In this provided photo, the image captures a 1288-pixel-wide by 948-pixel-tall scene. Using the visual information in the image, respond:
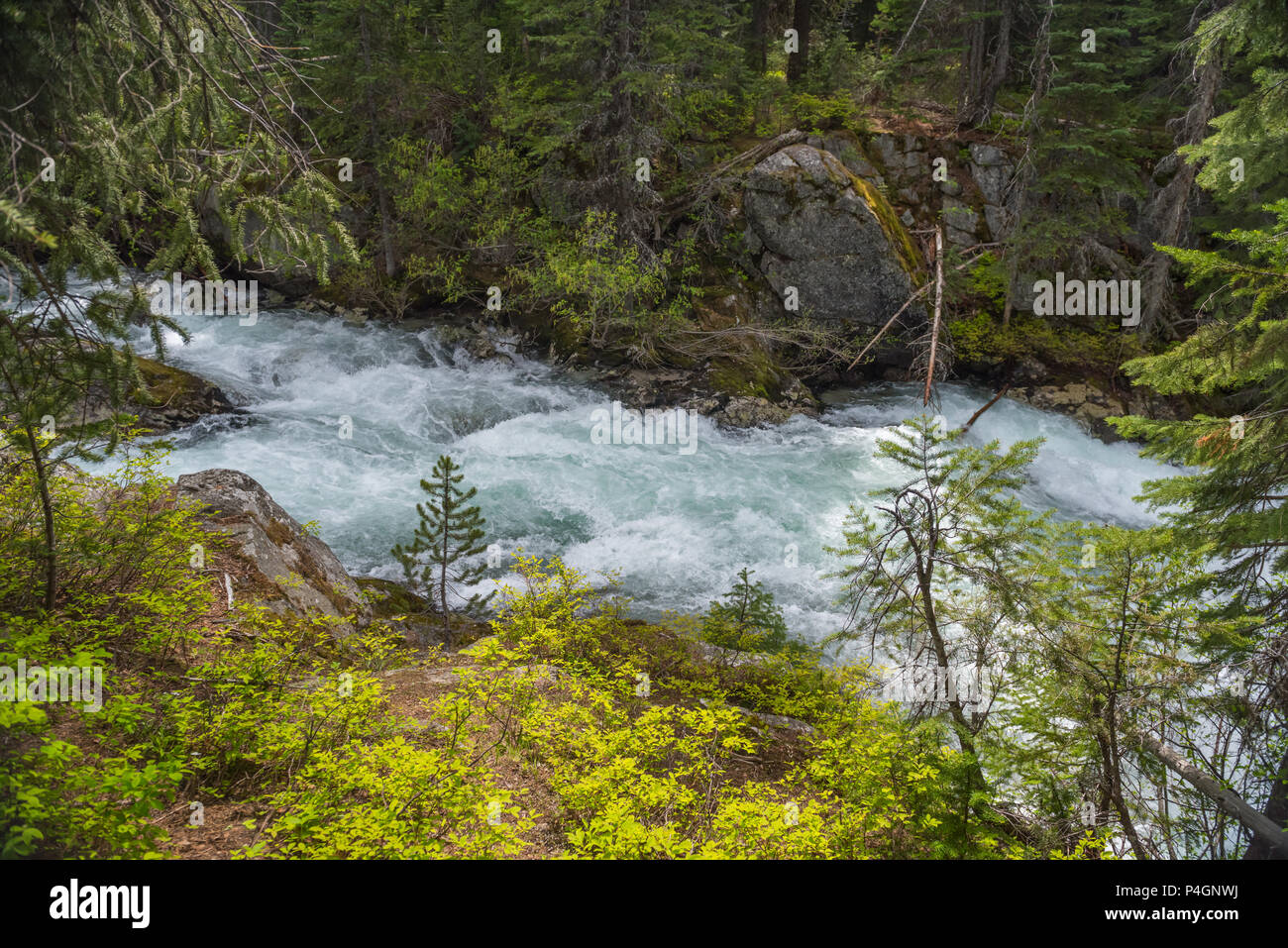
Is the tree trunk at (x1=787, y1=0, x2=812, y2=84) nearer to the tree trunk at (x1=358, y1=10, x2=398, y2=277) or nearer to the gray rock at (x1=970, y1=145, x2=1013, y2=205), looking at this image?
the gray rock at (x1=970, y1=145, x2=1013, y2=205)

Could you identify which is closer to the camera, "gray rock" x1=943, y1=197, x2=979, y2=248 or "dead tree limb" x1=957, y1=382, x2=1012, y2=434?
"dead tree limb" x1=957, y1=382, x2=1012, y2=434

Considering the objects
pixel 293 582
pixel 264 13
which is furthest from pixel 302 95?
pixel 293 582

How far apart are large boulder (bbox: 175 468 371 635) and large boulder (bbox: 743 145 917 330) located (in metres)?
11.5

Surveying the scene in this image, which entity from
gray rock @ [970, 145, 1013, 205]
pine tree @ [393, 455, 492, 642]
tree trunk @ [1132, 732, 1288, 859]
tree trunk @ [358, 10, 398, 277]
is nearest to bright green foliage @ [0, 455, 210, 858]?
pine tree @ [393, 455, 492, 642]

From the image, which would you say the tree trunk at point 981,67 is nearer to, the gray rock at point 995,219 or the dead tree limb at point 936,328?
the gray rock at point 995,219

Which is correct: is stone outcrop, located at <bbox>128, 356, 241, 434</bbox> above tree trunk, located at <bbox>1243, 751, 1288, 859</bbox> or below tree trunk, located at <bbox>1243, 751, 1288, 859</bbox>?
above

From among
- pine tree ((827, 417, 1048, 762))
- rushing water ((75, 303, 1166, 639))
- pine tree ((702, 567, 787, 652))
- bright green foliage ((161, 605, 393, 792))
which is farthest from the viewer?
rushing water ((75, 303, 1166, 639))

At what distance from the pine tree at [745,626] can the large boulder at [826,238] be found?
30.0ft

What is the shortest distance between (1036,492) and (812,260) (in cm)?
662

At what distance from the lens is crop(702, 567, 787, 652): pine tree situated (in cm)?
814

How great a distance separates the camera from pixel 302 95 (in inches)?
674

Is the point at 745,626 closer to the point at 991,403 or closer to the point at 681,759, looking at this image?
the point at 681,759
